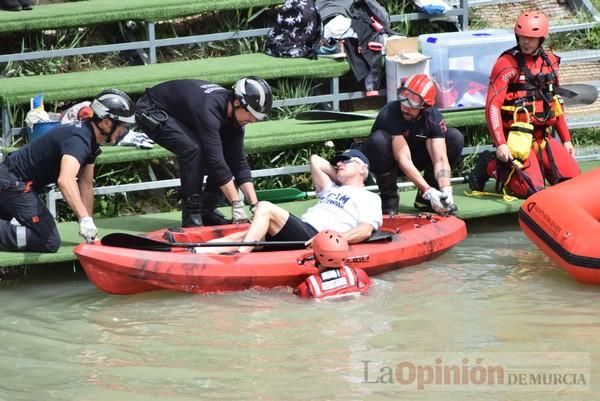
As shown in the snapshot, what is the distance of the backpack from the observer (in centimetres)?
1116

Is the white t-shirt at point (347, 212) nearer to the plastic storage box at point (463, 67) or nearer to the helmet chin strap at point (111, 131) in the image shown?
the helmet chin strap at point (111, 131)

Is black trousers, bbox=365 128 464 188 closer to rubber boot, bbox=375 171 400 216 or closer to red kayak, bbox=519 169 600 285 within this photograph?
rubber boot, bbox=375 171 400 216

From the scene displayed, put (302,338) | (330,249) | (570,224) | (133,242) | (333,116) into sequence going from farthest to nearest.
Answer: (333,116)
(570,224)
(133,242)
(330,249)
(302,338)

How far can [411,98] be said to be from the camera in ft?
30.0

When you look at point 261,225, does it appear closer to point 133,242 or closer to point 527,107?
point 133,242

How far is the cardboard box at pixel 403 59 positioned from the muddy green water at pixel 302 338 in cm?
245

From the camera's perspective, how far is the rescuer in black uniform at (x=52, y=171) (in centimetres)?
807

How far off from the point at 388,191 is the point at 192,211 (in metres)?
1.57

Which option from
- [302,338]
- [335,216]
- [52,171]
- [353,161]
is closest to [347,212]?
[335,216]

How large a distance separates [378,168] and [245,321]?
2.33 metres

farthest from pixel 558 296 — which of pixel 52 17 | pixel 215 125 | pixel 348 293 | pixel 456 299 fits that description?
pixel 52 17

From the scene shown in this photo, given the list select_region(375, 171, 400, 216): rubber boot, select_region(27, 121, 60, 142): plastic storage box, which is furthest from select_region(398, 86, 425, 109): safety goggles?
select_region(27, 121, 60, 142): plastic storage box

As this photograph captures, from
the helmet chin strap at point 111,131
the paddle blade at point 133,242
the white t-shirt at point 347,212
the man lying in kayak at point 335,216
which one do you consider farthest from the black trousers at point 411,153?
the helmet chin strap at point 111,131

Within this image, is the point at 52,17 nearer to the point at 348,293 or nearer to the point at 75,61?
the point at 75,61
